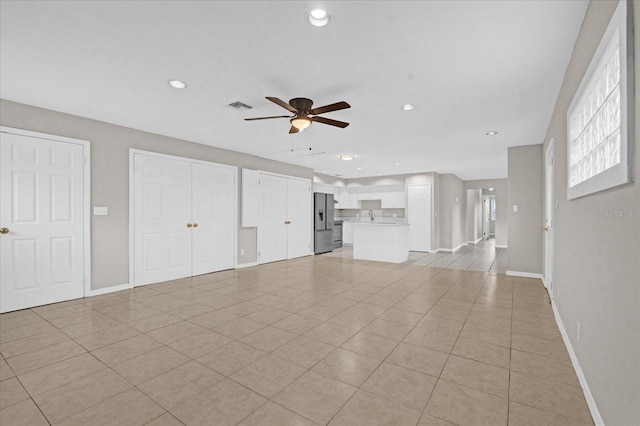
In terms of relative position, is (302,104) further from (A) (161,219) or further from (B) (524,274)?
(B) (524,274)

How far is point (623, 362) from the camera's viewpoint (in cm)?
128

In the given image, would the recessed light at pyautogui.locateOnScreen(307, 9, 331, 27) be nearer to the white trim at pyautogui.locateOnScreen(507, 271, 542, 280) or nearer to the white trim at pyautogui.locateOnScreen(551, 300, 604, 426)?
the white trim at pyautogui.locateOnScreen(551, 300, 604, 426)

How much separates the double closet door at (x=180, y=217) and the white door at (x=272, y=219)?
81cm

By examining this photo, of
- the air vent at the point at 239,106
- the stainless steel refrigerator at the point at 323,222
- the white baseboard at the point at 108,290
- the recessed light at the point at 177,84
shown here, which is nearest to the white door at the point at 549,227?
the air vent at the point at 239,106

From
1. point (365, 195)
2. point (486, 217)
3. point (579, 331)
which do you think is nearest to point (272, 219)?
point (365, 195)

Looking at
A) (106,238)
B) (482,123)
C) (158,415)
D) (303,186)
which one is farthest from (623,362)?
(303,186)

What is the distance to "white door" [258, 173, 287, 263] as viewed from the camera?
6.94m

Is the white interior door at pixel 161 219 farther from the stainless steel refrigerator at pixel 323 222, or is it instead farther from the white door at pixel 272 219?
the stainless steel refrigerator at pixel 323 222

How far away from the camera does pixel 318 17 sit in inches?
81.0

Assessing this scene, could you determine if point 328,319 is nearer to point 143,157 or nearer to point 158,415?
point 158,415

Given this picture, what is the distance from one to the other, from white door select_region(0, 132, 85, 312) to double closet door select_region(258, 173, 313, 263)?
11.2ft

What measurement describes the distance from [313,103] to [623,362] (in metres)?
3.35

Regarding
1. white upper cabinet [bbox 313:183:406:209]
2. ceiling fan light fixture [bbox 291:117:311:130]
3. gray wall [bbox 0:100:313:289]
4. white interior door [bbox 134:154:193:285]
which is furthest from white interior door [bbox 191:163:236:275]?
white upper cabinet [bbox 313:183:406:209]

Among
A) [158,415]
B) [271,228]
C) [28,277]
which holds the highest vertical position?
[271,228]
